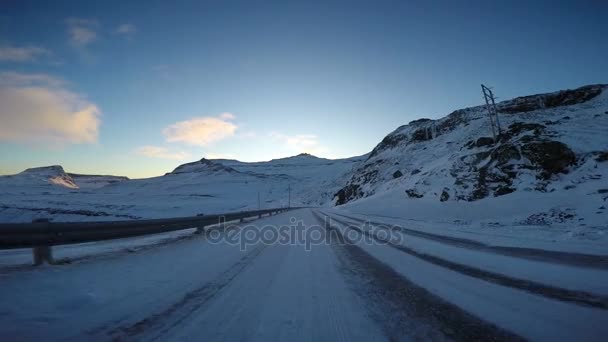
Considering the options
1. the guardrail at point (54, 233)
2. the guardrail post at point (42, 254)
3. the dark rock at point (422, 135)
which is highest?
the dark rock at point (422, 135)

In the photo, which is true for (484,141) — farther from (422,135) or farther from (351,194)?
(422,135)

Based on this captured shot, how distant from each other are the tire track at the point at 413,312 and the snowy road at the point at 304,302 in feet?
0.04

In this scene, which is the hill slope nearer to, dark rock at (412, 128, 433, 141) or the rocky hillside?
the rocky hillside

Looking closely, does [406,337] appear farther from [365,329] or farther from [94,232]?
[94,232]

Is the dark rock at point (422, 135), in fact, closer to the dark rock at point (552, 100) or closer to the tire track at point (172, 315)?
the dark rock at point (552, 100)

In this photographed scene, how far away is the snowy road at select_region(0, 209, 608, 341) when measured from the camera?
2.40 meters

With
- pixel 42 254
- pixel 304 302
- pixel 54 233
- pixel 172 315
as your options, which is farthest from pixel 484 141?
pixel 42 254

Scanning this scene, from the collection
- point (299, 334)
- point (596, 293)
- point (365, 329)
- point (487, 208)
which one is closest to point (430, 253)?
point (596, 293)

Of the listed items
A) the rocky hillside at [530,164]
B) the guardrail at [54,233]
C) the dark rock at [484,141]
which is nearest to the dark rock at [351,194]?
the dark rock at [484,141]

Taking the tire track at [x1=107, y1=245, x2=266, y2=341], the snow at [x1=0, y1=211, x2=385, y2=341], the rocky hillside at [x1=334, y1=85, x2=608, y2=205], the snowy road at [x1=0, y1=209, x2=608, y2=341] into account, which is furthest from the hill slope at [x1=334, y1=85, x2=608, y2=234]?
the tire track at [x1=107, y1=245, x2=266, y2=341]

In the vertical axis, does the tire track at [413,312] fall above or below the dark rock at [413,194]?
below

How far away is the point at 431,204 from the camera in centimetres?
2023

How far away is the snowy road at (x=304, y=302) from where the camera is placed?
2400 mm

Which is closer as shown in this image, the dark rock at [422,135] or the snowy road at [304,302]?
the snowy road at [304,302]
